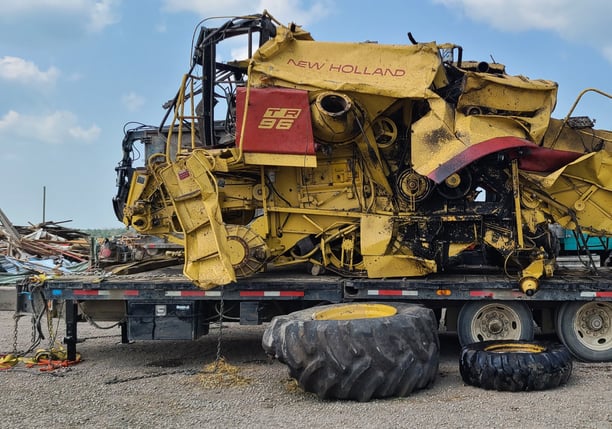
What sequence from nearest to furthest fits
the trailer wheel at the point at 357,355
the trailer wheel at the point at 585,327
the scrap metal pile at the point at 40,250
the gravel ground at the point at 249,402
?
the gravel ground at the point at 249,402
the trailer wheel at the point at 357,355
the trailer wheel at the point at 585,327
the scrap metal pile at the point at 40,250

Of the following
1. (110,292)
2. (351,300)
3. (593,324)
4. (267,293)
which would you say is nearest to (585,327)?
(593,324)

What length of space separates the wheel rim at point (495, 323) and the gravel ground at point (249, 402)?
0.48m

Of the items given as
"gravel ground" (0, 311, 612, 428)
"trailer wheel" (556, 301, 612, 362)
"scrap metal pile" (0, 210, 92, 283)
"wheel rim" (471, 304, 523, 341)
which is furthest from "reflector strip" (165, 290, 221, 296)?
"scrap metal pile" (0, 210, 92, 283)

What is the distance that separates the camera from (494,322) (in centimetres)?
783

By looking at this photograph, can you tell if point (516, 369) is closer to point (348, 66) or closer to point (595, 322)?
point (595, 322)

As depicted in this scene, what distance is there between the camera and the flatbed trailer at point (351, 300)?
299 inches

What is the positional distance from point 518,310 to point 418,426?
123 inches

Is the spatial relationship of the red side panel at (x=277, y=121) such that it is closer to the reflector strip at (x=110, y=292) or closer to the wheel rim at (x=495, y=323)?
the reflector strip at (x=110, y=292)

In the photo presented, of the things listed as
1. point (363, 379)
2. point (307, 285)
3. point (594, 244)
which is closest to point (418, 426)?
point (363, 379)

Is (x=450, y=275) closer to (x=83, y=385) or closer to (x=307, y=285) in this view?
(x=307, y=285)

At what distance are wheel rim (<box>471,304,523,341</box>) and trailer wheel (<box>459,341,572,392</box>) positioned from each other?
46.4 inches

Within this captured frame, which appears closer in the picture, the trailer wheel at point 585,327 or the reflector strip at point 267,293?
the trailer wheel at point 585,327

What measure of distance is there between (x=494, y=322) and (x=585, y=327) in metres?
1.06

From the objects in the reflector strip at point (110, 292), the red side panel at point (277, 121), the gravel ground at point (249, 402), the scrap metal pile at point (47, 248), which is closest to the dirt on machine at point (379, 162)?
the red side panel at point (277, 121)
